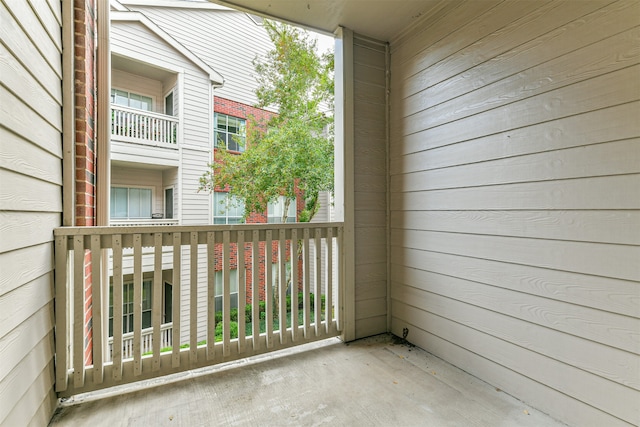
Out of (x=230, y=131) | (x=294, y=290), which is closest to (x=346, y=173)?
(x=294, y=290)

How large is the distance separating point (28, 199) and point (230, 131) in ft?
12.7

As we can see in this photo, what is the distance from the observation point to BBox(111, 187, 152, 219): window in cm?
415

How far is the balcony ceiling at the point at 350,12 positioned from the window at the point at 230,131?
241 centimetres

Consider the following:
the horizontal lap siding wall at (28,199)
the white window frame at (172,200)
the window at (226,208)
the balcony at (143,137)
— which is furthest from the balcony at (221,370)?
the balcony at (143,137)

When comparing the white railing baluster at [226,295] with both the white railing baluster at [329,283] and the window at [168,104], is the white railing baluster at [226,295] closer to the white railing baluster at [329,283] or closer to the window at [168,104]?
the white railing baluster at [329,283]

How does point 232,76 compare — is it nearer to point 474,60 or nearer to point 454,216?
point 474,60

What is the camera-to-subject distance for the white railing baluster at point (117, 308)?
1.62 meters

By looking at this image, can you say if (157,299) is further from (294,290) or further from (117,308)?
(294,290)

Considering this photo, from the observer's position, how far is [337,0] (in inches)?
80.3

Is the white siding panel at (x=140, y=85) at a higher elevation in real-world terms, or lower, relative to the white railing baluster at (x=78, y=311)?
higher

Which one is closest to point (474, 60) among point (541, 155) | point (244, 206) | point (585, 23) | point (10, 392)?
point (585, 23)

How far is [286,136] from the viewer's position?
12.9 feet

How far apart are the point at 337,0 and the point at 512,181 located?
1671 mm

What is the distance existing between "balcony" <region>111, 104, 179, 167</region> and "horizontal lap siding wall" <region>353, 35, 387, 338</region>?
3.13 metres
